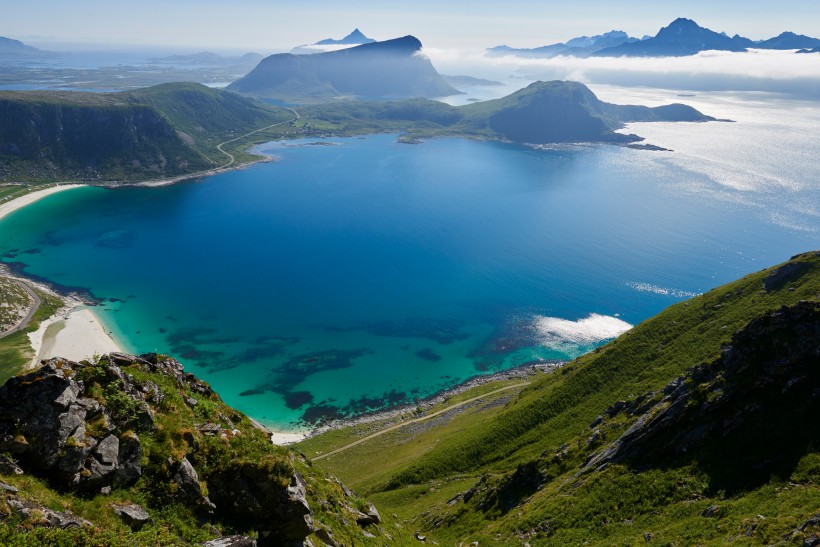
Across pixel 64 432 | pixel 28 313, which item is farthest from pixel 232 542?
pixel 28 313

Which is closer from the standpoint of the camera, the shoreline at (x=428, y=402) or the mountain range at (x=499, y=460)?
the mountain range at (x=499, y=460)

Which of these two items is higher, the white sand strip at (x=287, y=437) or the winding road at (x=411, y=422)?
the winding road at (x=411, y=422)

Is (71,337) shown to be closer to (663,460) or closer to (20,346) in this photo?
(20,346)

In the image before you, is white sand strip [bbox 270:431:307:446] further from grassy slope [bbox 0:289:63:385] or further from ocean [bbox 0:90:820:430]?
grassy slope [bbox 0:289:63:385]

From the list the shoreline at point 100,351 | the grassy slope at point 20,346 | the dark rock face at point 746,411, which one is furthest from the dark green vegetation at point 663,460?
the grassy slope at point 20,346

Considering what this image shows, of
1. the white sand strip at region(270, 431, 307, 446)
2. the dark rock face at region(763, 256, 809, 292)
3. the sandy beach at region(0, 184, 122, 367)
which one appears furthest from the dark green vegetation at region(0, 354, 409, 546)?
the sandy beach at region(0, 184, 122, 367)

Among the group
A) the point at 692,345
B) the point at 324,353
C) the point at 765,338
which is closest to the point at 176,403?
the point at 765,338

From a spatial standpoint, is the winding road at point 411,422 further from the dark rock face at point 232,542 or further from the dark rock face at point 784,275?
the dark rock face at point 232,542
